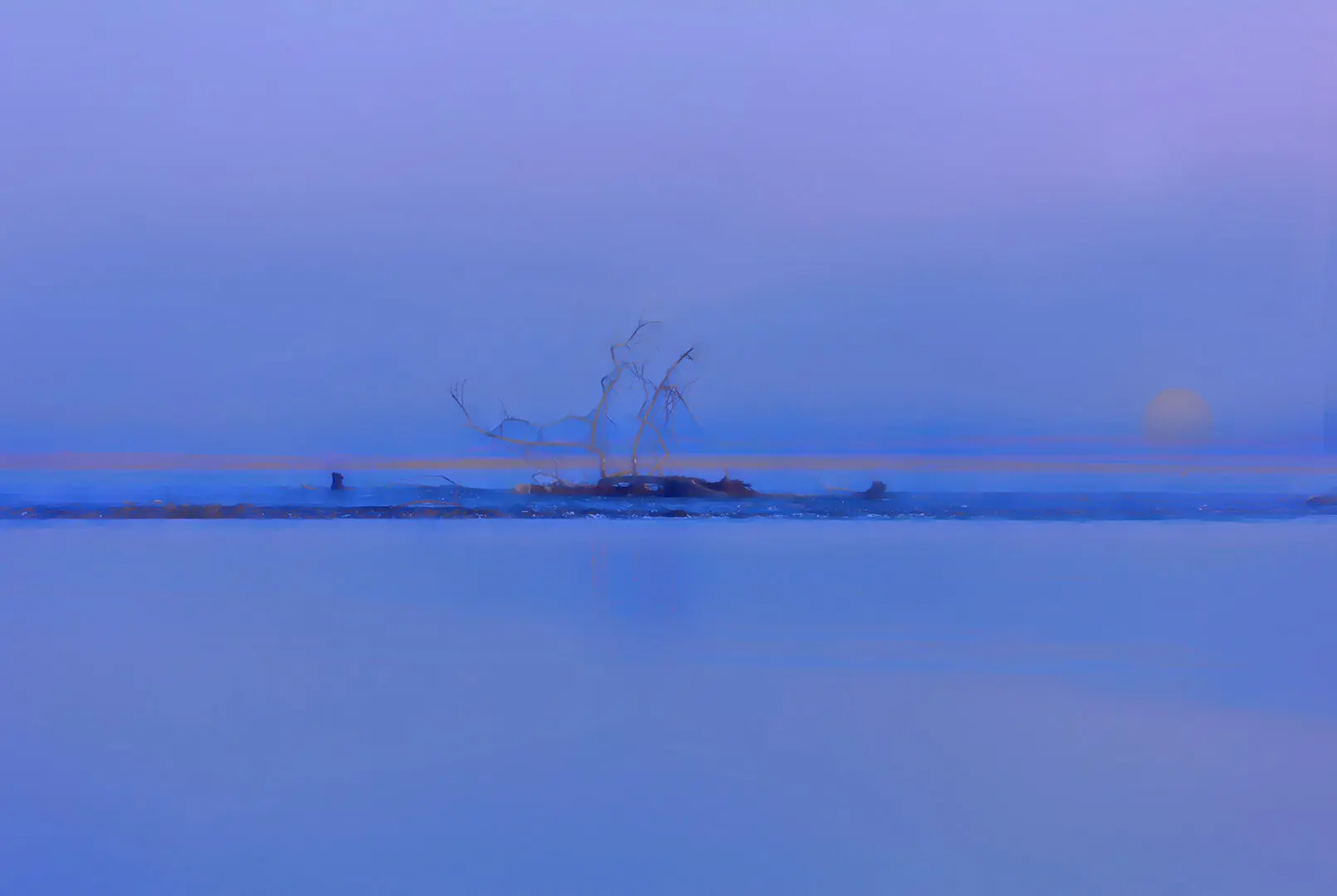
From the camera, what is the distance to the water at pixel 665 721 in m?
1.17

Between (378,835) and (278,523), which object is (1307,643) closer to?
(378,835)

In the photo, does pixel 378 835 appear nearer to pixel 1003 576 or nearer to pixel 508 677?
pixel 508 677

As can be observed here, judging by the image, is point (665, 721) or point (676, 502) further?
point (676, 502)

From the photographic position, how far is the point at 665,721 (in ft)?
5.09

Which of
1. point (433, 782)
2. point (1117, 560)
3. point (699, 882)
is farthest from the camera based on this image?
point (1117, 560)

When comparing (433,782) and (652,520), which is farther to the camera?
(652,520)

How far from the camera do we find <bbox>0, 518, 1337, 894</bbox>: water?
3.84 feet

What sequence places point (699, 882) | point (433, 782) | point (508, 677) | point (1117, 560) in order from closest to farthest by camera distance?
point (699, 882), point (433, 782), point (508, 677), point (1117, 560)

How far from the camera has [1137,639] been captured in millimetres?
2045

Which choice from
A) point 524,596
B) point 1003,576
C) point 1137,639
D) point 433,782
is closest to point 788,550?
point 1003,576

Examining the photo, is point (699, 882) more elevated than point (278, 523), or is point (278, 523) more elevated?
point (278, 523)

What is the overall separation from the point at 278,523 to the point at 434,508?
61 centimetres

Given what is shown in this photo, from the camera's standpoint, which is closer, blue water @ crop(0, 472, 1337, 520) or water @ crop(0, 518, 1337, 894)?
water @ crop(0, 518, 1337, 894)

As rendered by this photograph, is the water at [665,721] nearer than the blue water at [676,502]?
Yes
